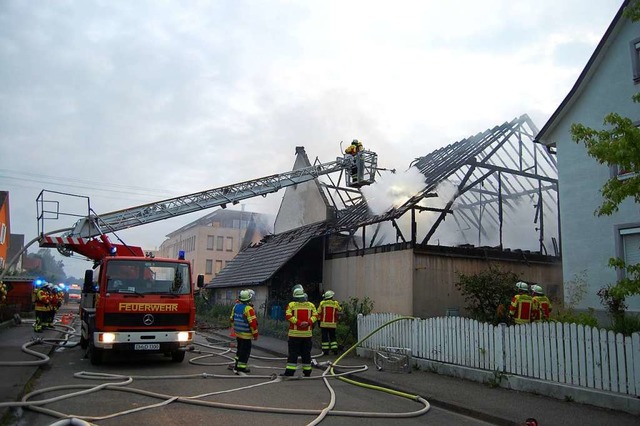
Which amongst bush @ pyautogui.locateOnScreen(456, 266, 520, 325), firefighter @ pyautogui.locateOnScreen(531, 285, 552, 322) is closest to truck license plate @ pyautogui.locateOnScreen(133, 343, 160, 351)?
firefighter @ pyautogui.locateOnScreen(531, 285, 552, 322)

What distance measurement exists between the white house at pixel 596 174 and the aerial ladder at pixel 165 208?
6333 millimetres

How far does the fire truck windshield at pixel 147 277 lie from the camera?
10.3m

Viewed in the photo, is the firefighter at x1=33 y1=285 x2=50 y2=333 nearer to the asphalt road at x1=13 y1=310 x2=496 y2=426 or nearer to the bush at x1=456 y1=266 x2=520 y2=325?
the asphalt road at x1=13 y1=310 x2=496 y2=426

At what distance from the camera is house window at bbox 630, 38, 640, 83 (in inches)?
458

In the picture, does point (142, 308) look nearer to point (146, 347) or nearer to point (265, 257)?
point (146, 347)

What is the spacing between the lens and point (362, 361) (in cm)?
1171

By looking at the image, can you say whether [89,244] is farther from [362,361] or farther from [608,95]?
[608,95]

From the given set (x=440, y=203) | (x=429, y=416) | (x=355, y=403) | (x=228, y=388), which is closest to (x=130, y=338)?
(x=228, y=388)

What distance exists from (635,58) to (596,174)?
9.13ft

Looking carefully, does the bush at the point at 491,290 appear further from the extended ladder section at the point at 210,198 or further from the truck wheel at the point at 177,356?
the truck wheel at the point at 177,356

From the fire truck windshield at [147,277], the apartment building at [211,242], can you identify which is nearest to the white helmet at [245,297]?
the fire truck windshield at [147,277]

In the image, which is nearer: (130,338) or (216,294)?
(130,338)

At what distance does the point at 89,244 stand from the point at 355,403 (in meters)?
8.31

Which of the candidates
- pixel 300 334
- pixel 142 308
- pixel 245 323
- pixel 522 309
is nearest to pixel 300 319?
pixel 300 334
